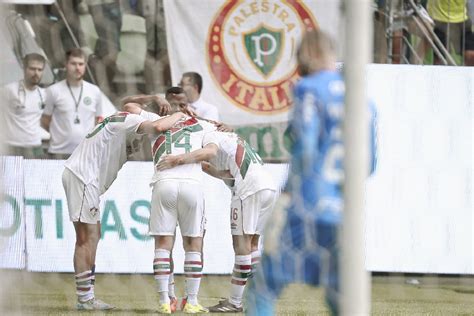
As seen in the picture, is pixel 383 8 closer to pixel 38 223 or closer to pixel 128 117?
pixel 128 117

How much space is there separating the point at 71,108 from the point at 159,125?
173 cm

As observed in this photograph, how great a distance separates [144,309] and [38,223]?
2.02 m

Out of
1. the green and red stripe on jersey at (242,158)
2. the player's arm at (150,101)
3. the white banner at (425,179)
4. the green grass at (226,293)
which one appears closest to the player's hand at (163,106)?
the player's arm at (150,101)

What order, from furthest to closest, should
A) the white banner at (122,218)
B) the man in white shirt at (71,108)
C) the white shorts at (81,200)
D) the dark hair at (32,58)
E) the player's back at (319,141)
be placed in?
the white banner at (122,218) → the man in white shirt at (71,108) → the dark hair at (32,58) → the white shorts at (81,200) → the player's back at (319,141)

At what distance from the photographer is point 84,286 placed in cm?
838

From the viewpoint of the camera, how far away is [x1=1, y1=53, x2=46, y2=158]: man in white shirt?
9219 mm

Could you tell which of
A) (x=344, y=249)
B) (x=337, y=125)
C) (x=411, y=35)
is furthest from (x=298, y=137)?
(x=411, y=35)

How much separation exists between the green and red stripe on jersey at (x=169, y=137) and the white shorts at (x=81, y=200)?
0.61 meters

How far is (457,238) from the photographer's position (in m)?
9.95

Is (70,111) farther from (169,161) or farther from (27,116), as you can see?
(169,161)

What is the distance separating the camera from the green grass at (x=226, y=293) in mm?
8266

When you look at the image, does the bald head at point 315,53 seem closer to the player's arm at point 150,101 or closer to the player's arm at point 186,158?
the player's arm at point 186,158

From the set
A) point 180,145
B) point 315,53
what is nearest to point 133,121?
point 180,145

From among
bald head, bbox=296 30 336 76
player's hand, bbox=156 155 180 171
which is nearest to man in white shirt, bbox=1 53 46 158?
player's hand, bbox=156 155 180 171
